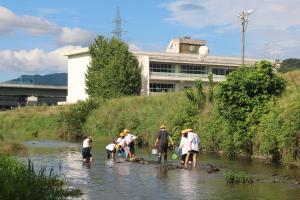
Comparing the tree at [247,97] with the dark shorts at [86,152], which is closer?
the dark shorts at [86,152]

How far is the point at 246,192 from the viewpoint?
1820 cm

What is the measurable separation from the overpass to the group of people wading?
3382 inches

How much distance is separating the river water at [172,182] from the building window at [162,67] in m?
62.3

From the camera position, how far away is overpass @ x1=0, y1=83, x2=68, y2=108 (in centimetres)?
11704

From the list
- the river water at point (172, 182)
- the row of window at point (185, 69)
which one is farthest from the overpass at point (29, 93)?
the river water at point (172, 182)

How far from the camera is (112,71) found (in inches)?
3275

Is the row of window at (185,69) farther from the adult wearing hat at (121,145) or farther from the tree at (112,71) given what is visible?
the adult wearing hat at (121,145)

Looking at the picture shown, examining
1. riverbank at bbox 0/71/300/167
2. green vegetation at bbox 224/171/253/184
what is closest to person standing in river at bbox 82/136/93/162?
riverbank at bbox 0/71/300/167

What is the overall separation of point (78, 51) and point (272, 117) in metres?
74.0

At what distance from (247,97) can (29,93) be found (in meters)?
91.2

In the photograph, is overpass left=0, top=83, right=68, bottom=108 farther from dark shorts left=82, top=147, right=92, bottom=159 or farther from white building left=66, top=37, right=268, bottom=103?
dark shorts left=82, top=147, right=92, bottom=159

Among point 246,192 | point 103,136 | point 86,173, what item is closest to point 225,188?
point 246,192

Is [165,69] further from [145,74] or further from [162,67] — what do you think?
[145,74]

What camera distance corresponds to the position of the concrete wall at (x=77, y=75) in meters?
99.8
